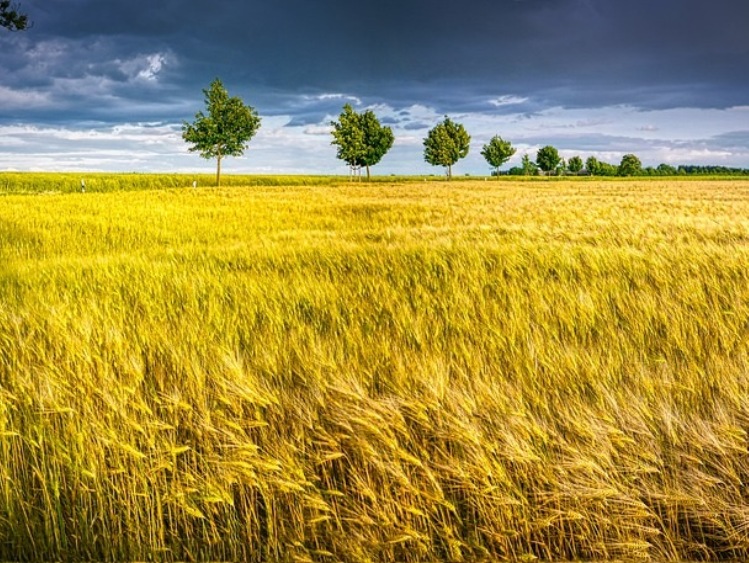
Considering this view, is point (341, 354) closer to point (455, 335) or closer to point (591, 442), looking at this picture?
point (455, 335)

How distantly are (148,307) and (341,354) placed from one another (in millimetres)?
2530

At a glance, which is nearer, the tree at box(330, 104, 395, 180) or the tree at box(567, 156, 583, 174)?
the tree at box(330, 104, 395, 180)

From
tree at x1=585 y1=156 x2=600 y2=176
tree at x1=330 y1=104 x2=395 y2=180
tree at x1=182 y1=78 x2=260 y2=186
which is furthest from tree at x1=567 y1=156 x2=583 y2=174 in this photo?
tree at x1=182 y1=78 x2=260 y2=186

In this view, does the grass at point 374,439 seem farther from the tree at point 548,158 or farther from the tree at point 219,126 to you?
the tree at point 548,158

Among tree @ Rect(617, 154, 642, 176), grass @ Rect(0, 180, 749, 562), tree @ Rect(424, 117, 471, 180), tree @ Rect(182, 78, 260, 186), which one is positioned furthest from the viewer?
tree @ Rect(617, 154, 642, 176)

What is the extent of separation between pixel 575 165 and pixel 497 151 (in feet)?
229

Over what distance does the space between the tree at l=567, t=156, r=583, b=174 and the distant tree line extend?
1638 cm

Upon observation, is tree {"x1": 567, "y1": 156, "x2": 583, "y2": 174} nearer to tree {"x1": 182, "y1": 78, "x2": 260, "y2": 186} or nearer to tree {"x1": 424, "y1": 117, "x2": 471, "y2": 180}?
tree {"x1": 424, "y1": 117, "x2": 471, "y2": 180}

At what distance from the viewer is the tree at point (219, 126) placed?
58.1m

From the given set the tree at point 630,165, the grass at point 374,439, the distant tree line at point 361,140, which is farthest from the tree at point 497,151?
the grass at point 374,439

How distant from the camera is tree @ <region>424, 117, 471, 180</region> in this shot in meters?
92.7

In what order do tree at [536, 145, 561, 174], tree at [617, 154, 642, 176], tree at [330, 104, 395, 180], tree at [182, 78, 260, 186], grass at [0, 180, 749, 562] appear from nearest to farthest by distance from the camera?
grass at [0, 180, 749, 562] → tree at [182, 78, 260, 186] → tree at [330, 104, 395, 180] → tree at [536, 145, 561, 174] → tree at [617, 154, 642, 176]

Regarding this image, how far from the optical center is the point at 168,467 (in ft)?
7.18

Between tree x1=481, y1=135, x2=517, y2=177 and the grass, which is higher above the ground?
tree x1=481, y1=135, x2=517, y2=177
